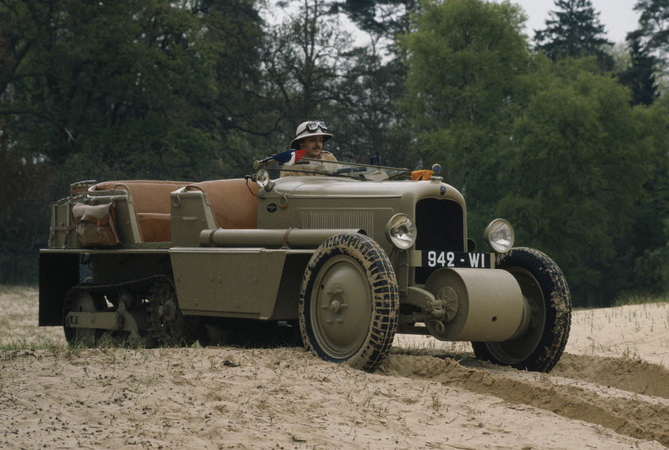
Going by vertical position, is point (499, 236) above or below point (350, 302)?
above

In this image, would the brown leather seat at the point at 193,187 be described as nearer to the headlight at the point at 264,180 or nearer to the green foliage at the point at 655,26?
the headlight at the point at 264,180

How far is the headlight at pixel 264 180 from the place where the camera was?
10.6 m

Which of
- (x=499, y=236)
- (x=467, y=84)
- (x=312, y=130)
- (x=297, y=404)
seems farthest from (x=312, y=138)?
(x=467, y=84)

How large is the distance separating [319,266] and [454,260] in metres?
1.25

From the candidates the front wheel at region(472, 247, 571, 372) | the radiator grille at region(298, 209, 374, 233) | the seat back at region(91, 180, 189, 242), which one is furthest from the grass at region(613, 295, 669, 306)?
the radiator grille at region(298, 209, 374, 233)

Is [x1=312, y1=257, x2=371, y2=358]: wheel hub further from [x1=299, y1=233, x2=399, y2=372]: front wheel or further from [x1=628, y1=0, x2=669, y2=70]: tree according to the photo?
[x1=628, y1=0, x2=669, y2=70]: tree

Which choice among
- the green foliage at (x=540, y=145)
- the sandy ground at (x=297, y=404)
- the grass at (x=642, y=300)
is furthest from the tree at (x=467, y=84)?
the sandy ground at (x=297, y=404)

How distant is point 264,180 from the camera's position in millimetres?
10633

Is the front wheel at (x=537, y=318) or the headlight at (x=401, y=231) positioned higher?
the headlight at (x=401, y=231)

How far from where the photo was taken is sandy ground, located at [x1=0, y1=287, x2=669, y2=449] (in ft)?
20.3

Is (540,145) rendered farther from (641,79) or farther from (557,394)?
(557,394)

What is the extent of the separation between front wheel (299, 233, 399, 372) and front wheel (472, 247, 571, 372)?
2.01 metres

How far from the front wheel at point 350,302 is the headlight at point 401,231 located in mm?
239

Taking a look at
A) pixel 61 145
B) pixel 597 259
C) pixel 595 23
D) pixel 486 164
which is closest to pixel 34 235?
pixel 61 145
